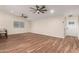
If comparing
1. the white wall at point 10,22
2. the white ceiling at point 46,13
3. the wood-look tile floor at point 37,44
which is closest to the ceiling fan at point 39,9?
the white ceiling at point 46,13

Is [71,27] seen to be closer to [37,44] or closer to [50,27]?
[50,27]

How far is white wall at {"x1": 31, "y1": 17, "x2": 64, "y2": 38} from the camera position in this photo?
237cm

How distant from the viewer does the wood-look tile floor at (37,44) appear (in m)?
2.30

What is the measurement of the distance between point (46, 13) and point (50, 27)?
364 mm

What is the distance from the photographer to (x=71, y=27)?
93.0 inches

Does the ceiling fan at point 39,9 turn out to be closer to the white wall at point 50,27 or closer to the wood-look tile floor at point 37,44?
the white wall at point 50,27

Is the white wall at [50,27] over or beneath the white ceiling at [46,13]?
beneath

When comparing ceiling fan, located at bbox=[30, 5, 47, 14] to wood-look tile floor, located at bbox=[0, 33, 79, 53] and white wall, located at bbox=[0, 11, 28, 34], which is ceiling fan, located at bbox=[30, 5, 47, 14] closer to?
white wall, located at bbox=[0, 11, 28, 34]

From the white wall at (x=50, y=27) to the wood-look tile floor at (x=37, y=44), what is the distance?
13 centimetres

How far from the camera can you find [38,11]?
2344mm

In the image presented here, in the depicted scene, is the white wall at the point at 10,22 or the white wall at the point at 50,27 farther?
the white wall at the point at 50,27

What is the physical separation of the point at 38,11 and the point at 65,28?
0.78 meters

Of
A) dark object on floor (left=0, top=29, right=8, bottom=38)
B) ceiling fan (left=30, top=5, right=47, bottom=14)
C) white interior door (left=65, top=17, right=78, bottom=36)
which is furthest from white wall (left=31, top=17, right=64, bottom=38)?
dark object on floor (left=0, top=29, right=8, bottom=38)

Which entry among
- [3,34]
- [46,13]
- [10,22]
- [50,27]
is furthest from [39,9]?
[3,34]
